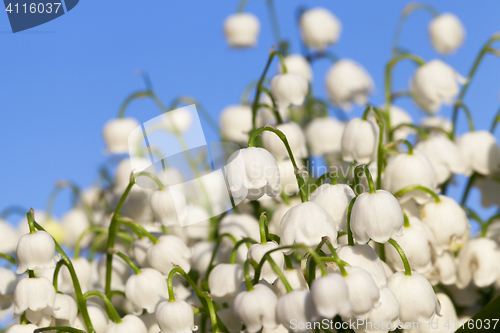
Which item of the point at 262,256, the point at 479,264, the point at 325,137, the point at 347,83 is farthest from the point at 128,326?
the point at 347,83

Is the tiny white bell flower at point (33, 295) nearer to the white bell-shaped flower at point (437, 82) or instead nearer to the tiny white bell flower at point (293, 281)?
the tiny white bell flower at point (293, 281)

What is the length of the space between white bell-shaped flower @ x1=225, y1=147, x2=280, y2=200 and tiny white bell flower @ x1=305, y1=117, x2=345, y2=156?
732 mm

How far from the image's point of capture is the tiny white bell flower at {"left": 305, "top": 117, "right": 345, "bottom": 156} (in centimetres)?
166

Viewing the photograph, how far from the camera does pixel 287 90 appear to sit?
128cm

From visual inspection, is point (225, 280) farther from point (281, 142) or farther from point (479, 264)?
point (479, 264)

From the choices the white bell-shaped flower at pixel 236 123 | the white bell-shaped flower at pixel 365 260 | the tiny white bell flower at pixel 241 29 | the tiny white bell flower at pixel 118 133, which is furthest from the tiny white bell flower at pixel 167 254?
the tiny white bell flower at pixel 241 29

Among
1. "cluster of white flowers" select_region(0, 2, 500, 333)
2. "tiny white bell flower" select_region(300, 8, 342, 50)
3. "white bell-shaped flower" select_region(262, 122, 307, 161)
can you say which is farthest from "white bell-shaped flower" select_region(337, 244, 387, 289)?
"tiny white bell flower" select_region(300, 8, 342, 50)

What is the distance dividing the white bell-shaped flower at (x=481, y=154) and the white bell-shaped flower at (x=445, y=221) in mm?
283

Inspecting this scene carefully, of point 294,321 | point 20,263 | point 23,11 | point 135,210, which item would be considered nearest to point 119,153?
point 135,210

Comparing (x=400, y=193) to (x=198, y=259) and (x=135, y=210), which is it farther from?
(x=135, y=210)

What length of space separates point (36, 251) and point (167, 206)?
0.31 meters

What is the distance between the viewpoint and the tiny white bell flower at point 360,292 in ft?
2.31

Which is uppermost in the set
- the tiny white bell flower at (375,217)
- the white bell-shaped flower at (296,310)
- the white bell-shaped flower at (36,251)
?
the white bell-shaped flower at (36,251)

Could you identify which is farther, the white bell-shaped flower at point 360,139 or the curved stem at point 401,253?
the white bell-shaped flower at point 360,139
